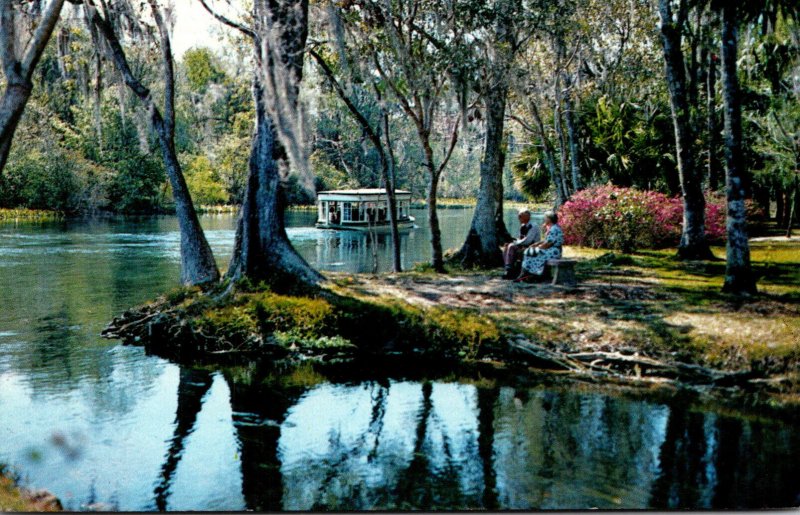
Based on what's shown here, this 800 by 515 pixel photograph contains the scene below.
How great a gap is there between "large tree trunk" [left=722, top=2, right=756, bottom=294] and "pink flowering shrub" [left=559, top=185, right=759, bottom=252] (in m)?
6.98

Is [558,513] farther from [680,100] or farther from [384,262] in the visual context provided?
[384,262]

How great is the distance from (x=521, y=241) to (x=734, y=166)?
11.0 feet

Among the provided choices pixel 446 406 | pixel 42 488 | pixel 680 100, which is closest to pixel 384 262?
pixel 680 100

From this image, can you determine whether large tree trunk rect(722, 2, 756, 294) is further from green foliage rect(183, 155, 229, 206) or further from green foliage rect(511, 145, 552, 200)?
green foliage rect(183, 155, 229, 206)

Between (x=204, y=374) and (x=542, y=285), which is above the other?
(x=542, y=285)

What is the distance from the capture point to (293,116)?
891 cm

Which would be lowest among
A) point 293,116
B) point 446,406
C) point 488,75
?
point 446,406

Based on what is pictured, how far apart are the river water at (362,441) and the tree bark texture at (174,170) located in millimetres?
2355

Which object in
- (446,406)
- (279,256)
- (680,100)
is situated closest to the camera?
(446,406)

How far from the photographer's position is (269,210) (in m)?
10.8

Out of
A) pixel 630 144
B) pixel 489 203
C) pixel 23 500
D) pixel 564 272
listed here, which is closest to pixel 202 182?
pixel 630 144

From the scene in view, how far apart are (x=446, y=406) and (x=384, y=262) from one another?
14.9 metres

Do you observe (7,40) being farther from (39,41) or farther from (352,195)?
(352,195)

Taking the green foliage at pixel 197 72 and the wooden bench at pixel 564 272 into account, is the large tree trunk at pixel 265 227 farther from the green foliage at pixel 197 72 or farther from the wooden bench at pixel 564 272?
the green foliage at pixel 197 72
